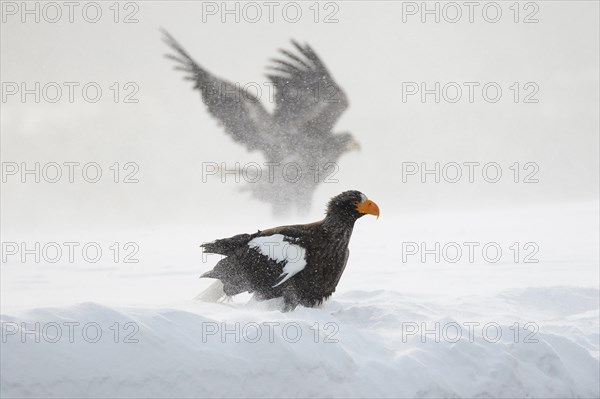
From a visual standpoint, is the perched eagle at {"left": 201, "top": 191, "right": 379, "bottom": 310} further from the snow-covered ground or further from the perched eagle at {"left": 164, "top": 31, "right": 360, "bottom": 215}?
the perched eagle at {"left": 164, "top": 31, "right": 360, "bottom": 215}

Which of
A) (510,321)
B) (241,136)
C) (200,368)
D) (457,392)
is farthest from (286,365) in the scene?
(241,136)

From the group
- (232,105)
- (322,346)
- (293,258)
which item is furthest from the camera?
(232,105)

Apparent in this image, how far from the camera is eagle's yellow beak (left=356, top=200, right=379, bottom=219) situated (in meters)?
4.85

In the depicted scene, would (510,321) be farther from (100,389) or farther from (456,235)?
(456,235)

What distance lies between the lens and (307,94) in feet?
40.1

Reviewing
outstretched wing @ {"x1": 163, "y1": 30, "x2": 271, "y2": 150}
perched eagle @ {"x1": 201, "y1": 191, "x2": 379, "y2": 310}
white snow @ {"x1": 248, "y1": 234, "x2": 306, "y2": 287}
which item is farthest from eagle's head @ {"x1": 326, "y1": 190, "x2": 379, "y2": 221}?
outstretched wing @ {"x1": 163, "y1": 30, "x2": 271, "y2": 150}

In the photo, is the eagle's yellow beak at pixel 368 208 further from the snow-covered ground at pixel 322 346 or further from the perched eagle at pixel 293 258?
the snow-covered ground at pixel 322 346

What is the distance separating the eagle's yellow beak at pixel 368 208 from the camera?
4.85m

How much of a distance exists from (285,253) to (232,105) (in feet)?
25.5

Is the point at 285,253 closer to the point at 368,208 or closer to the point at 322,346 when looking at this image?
the point at 368,208

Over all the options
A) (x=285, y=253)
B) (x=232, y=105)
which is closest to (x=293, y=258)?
(x=285, y=253)

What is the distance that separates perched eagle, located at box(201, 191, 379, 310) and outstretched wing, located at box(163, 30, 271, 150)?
6.58m

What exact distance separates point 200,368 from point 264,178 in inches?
420

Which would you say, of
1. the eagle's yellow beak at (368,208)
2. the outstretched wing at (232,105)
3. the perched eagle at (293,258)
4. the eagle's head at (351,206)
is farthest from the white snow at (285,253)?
the outstretched wing at (232,105)
